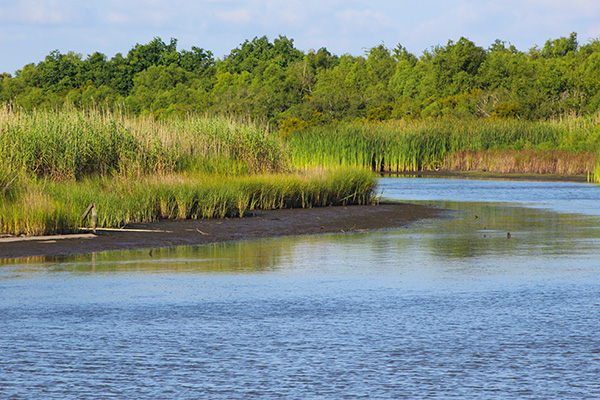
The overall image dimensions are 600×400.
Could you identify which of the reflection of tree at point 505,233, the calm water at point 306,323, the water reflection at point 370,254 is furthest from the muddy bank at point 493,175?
→ the calm water at point 306,323

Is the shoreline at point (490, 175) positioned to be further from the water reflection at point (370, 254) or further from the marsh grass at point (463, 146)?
the water reflection at point (370, 254)

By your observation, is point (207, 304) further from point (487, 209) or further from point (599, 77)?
point (599, 77)

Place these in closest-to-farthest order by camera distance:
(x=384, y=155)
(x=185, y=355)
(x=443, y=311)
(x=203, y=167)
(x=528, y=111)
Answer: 1. (x=185, y=355)
2. (x=443, y=311)
3. (x=203, y=167)
4. (x=384, y=155)
5. (x=528, y=111)

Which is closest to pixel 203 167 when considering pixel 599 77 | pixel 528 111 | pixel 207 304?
pixel 207 304

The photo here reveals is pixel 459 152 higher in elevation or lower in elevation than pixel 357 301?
higher

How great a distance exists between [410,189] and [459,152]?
15.8 meters

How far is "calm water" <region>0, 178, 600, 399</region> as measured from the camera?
6.05 m

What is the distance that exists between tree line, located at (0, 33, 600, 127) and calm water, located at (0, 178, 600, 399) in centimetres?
3311

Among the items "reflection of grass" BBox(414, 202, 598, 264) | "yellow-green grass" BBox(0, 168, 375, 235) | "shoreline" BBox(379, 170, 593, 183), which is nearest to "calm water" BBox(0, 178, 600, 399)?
"reflection of grass" BBox(414, 202, 598, 264)

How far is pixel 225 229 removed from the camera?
16797mm

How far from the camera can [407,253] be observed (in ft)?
44.0

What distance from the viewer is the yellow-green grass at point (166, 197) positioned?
14.8 meters

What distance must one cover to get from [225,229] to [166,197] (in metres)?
2.09

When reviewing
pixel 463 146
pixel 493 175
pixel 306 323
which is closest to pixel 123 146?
pixel 306 323
